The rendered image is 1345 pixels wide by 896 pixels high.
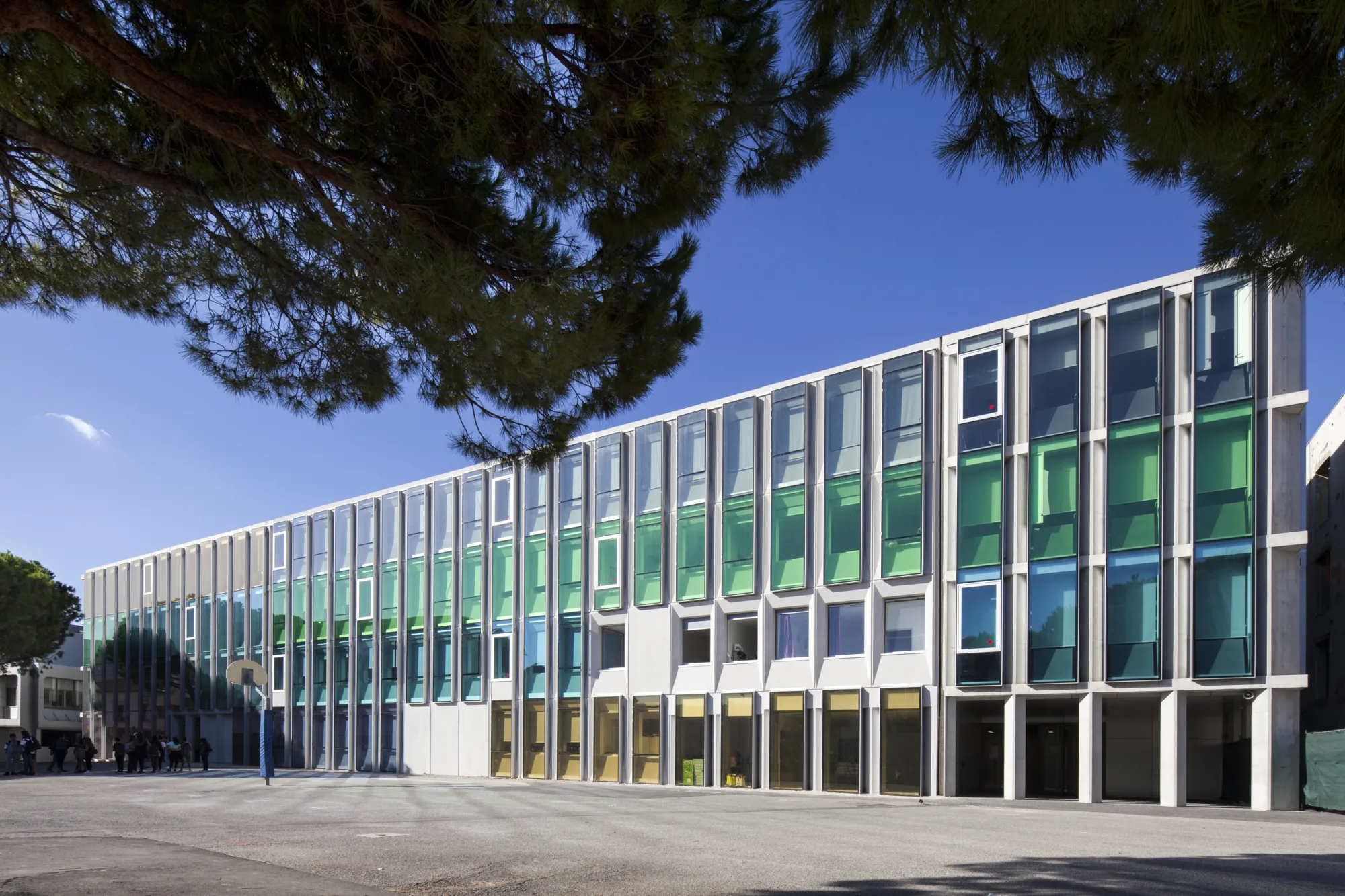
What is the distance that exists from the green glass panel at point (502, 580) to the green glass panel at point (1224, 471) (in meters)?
23.8

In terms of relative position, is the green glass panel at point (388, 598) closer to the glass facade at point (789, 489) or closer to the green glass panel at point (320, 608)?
the green glass panel at point (320, 608)

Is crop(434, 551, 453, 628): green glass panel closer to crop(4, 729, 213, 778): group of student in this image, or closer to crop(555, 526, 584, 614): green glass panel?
crop(555, 526, 584, 614): green glass panel

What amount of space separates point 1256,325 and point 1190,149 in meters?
20.6

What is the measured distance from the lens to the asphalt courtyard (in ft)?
37.3

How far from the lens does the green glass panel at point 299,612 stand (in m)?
54.5

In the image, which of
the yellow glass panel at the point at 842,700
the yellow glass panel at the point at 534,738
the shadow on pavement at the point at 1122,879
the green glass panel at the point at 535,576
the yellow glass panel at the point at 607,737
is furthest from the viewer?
the green glass panel at the point at 535,576

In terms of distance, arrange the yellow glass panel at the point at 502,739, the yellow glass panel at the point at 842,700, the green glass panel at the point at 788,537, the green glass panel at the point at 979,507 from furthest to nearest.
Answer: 1. the yellow glass panel at the point at 502,739
2. the green glass panel at the point at 788,537
3. the yellow glass panel at the point at 842,700
4. the green glass panel at the point at 979,507

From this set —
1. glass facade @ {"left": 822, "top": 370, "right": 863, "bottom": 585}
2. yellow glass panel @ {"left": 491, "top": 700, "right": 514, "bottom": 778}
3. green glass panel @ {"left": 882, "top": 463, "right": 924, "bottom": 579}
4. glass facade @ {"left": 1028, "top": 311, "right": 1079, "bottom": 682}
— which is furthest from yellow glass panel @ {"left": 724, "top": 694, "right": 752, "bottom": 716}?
yellow glass panel @ {"left": 491, "top": 700, "right": 514, "bottom": 778}

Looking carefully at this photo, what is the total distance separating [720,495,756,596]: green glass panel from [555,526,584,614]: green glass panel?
6.39m

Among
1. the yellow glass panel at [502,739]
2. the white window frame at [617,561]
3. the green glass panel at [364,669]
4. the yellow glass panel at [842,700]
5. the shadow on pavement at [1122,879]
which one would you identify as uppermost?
the white window frame at [617,561]

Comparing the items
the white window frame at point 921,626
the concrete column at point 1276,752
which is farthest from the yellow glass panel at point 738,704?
the concrete column at point 1276,752

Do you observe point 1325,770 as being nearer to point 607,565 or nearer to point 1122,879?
point 1122,879

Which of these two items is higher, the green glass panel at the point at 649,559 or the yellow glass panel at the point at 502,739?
the green glass panel at the point at 649,559

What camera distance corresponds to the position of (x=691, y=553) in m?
36.7
